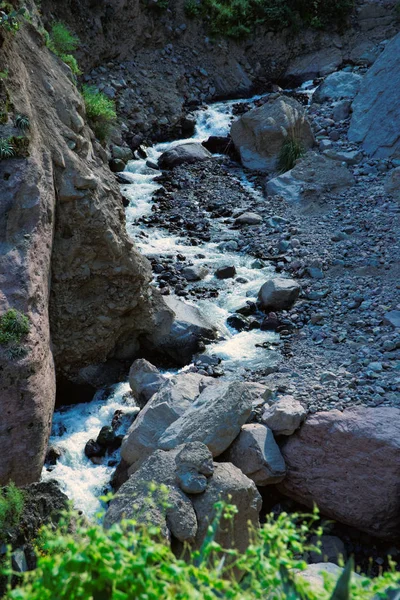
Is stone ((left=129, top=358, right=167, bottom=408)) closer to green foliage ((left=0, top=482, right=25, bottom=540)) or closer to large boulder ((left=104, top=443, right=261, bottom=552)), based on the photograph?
large boulder ((left=104, top=443, right=261, bottom=552))

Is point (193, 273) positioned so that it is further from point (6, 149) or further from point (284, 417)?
point (6, 149)

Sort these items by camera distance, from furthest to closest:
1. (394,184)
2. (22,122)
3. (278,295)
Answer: (394,184), (278,295), (22,122)

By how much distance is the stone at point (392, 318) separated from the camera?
984 centimetres

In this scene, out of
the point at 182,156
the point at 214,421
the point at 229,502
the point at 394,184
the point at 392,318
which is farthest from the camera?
the point at 182,156

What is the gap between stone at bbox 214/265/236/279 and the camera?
491 inches

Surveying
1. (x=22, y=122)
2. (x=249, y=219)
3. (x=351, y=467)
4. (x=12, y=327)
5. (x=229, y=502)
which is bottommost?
(x=351, y=467)

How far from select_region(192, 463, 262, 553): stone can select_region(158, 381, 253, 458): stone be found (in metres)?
0.66

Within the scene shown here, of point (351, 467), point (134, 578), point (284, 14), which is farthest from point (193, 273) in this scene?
point (284, 14)

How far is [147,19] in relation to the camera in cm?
2042

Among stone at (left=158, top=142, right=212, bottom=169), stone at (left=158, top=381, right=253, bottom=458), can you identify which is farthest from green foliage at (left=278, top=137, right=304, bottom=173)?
stone at (left=158, top=381, right=253, bottom=458)

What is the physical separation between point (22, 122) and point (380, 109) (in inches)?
451

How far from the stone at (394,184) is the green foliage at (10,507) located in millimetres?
10992

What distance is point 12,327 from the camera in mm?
7230

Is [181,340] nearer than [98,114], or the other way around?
[181,340]
